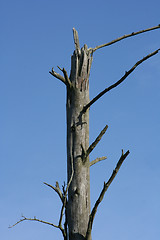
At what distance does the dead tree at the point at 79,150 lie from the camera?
3826 mm

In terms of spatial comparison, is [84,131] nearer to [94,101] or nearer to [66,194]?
[94,101]

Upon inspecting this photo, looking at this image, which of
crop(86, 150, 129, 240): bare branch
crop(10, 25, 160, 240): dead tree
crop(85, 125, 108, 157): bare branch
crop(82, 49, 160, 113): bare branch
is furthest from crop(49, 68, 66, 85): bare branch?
crop(86, 150, 129, 240): bare branch

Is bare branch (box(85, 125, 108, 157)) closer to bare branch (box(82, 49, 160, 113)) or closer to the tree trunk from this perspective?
the tree trunk

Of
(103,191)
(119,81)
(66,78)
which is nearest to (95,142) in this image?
(103,191)

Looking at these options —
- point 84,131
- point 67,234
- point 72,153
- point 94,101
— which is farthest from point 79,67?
point 67,234

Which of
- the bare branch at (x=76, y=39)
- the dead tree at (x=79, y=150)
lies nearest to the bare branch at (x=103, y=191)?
the dead tree at (x=79, y=150)

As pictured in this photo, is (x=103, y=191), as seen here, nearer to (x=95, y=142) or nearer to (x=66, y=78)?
(x=95, y=142)

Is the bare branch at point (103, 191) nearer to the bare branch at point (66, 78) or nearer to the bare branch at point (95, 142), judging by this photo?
the bare branch at point (95, 142)

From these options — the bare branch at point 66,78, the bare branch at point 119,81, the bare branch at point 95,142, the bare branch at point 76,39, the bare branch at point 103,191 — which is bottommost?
the bare branch at point 103,191

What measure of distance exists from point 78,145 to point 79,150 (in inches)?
2.4

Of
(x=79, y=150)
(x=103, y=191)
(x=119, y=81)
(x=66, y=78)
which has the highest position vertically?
(x=66, y=78)

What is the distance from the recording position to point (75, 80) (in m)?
4.48

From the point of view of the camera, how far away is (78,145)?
416 cm

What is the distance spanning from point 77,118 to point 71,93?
1.22 feet
